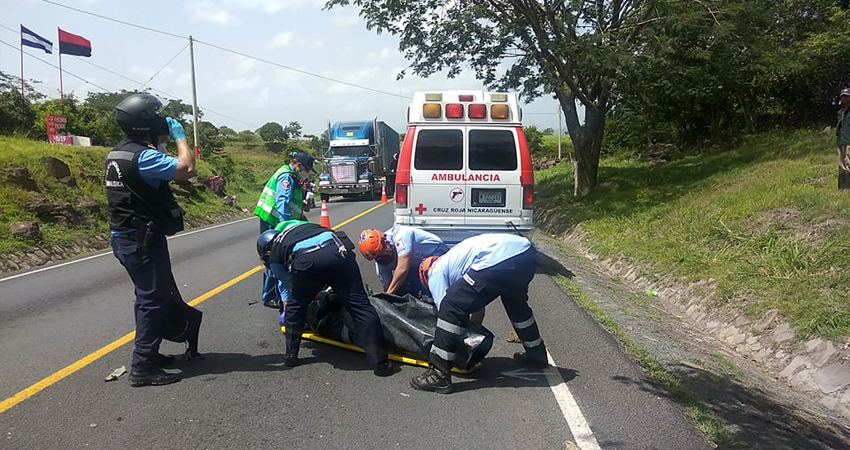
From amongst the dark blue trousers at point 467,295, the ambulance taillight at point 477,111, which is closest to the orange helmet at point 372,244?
the dark blue trousers at point 467,295

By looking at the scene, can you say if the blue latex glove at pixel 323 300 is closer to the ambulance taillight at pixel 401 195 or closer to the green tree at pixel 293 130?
the ambulance taillight at pixel 401 195

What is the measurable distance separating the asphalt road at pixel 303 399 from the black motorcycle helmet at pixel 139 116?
185cm

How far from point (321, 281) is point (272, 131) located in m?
79.1

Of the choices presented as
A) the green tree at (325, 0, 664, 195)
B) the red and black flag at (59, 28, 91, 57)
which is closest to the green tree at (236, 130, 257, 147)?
the red and black flag at (59, 28, 91, 57)

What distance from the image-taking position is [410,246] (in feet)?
16.9

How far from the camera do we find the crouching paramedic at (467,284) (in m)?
4.18

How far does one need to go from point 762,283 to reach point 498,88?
461 inches

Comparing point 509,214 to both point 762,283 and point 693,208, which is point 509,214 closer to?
point 762,283

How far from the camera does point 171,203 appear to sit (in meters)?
4.48

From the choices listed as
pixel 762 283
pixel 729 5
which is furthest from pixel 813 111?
pixel 762 283

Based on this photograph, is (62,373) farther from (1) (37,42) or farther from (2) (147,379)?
(1) (37,42)

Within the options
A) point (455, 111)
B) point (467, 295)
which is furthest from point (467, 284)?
point (455, 111)

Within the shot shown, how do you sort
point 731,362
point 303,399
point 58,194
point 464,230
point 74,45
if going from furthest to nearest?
point 74,45
point 58,194
point 464,230
point 731,362
point 303,399

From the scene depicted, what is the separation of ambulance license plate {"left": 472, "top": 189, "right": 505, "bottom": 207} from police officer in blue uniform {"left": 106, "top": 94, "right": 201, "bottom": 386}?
479 centimetres
